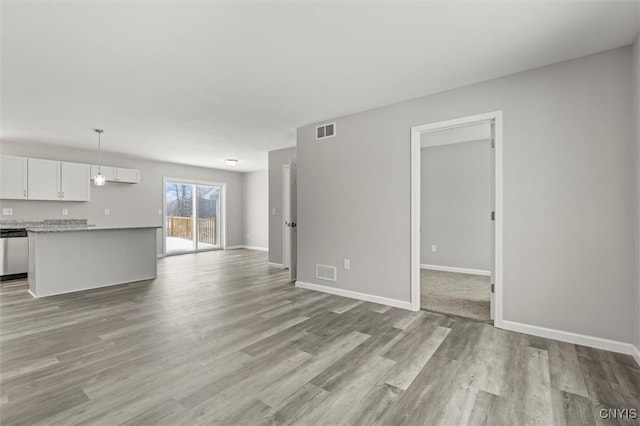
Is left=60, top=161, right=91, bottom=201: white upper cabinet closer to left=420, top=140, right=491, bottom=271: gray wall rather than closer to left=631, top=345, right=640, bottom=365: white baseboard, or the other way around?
left=420, top=140, right=491, bottom=271: gray wall

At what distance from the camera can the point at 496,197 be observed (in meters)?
2.93

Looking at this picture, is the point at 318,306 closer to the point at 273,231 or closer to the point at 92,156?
the point at 273,231

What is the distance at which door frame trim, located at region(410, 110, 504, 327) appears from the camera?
115 inches

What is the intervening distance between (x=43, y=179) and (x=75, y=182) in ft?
1.67

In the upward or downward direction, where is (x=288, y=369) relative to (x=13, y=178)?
downward

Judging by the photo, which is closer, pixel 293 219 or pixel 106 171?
pixel 293 219

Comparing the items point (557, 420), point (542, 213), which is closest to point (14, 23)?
point (557, 420)

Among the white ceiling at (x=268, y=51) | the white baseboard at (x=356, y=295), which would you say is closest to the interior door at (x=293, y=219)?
the white baseboard at (x=356, y=295)

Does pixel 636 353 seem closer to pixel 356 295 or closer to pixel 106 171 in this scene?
pixel 356 295

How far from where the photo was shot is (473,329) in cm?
289

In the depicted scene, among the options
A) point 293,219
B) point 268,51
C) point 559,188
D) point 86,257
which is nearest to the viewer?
point 268,51

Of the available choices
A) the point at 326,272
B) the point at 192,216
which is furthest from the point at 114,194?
the point at 326,272

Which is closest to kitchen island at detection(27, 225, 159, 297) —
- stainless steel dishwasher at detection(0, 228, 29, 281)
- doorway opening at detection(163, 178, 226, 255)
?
stainless steel dishwasher at detection(0, 228, 29, 281)

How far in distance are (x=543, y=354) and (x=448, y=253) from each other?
355cm
